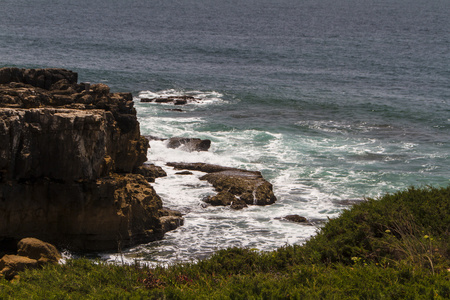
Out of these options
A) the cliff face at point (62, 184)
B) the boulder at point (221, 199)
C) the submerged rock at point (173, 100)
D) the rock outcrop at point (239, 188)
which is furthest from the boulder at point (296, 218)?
the submerged rock at point (173, 100)

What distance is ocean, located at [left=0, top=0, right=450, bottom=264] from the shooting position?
2403cm

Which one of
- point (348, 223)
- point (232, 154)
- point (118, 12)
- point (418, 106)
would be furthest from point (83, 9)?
point (348, 223)

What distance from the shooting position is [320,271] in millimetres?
12555

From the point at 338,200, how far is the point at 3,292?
17.0 meters

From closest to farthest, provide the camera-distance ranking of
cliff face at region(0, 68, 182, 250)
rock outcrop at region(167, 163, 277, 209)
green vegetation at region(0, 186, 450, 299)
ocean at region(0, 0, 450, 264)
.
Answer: green vegetation at region(0, 186, 450, 299) → cliff face at region(0, 68, 182, 250) → ocean at region(0, 0, 450, 264) → rock outcrop at region(167, 163, 277, 209)

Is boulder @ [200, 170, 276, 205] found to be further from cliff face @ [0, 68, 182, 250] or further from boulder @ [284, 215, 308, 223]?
cliff face @ [0, 68, 182, 250]

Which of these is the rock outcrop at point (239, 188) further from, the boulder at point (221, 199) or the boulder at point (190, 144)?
the boulder at point (190, 144)

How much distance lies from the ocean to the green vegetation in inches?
52.9

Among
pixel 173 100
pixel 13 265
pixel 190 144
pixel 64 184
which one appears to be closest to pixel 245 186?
pixel 190 144

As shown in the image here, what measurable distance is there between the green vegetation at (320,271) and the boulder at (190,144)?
1647 centimetres

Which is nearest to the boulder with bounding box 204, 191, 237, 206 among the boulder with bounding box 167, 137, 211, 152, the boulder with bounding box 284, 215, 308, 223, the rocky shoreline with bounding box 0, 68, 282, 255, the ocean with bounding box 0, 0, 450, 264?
the ocean with bounding box 0, 0, 450, 264

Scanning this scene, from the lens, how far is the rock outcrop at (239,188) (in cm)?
2425

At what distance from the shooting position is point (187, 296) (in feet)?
36.7

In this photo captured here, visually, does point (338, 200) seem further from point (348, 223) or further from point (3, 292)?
point (3, 292)
